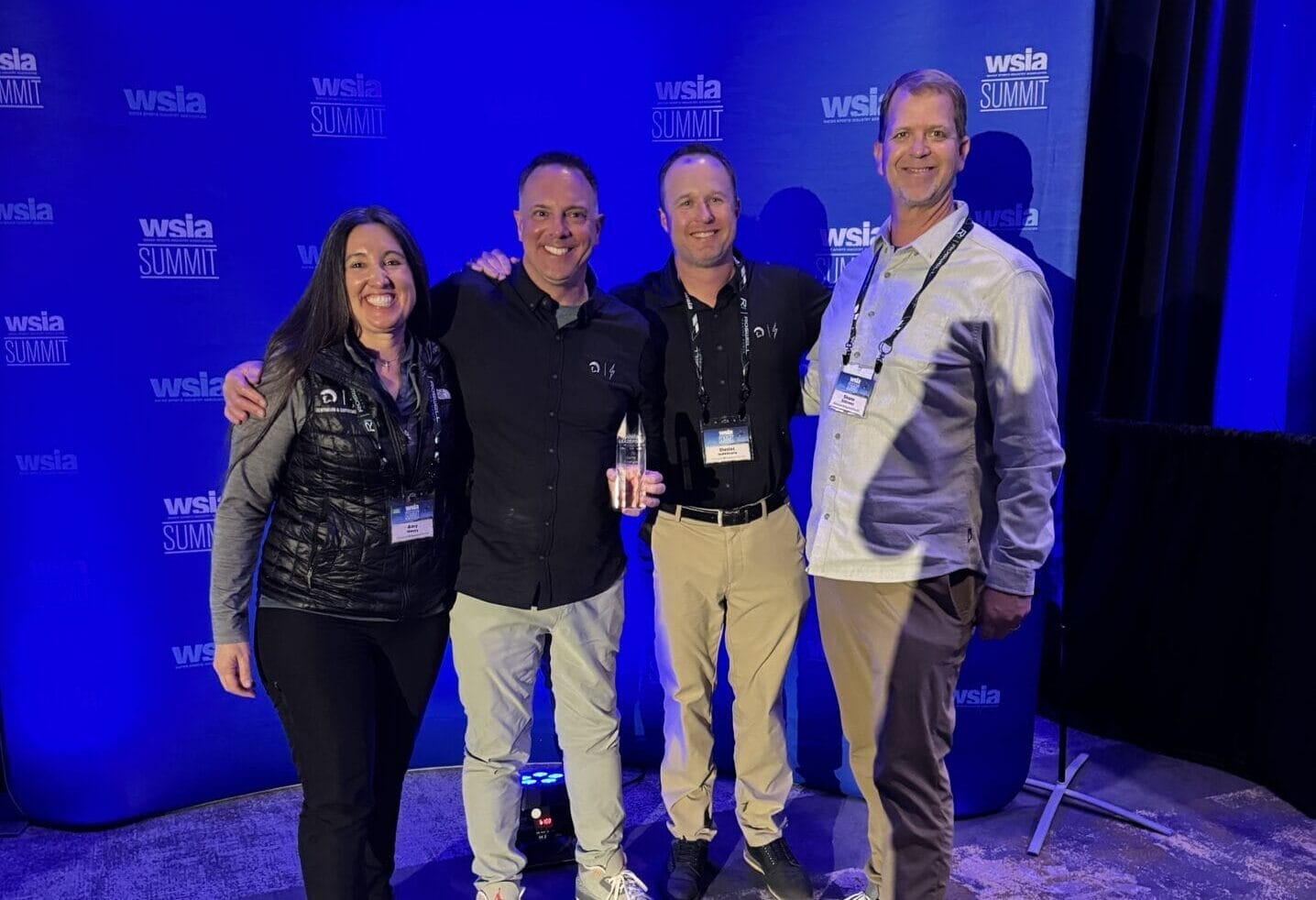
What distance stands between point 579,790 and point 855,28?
255 cm

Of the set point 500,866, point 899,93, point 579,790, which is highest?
point 899,93

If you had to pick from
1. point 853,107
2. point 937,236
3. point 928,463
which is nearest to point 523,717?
point 928,463

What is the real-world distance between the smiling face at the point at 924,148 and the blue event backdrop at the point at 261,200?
87 centimetres

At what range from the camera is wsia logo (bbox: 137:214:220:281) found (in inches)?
111

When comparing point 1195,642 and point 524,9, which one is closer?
point 524,9

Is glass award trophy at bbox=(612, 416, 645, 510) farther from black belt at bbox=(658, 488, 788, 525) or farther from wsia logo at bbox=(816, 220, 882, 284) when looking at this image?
wsia logo at bbox=(816, 220, 882, 284)

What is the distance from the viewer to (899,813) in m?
2.10

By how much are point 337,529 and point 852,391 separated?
48.5 inches

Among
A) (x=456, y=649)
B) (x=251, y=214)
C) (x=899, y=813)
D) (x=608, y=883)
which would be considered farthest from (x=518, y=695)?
(x=251, y=214)

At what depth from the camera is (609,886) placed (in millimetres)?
2377

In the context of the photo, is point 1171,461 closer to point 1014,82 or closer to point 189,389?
point 1014,82

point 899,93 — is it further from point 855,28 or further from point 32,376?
point 32,376

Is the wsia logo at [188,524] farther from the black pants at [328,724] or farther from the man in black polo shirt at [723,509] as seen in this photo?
the man in black polo shirt at [723,509]

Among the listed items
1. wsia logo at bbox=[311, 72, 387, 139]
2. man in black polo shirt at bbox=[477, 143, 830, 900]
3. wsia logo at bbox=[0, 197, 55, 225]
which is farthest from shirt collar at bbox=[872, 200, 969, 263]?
wsia logo at bbox=[0, 197, 55, 225]
